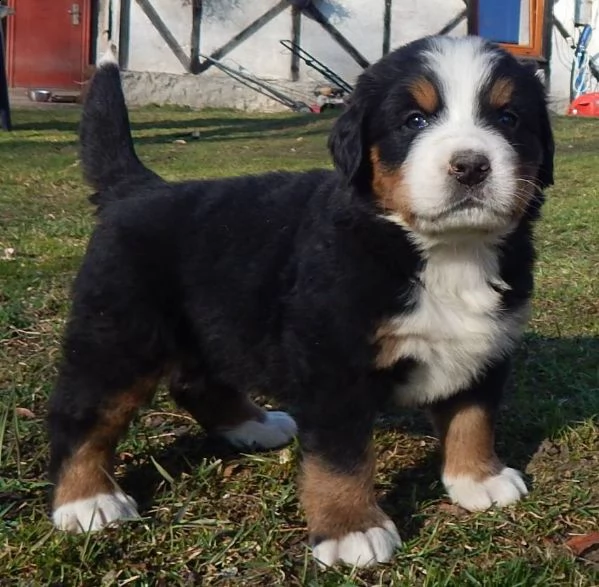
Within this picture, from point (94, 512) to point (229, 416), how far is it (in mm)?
784

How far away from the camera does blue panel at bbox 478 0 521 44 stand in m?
19.7

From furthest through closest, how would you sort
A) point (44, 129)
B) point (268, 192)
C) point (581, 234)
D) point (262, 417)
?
point (44, 129)
point (581, 234)
point (262, 417)
point (268, 192)

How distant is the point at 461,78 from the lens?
2520mm

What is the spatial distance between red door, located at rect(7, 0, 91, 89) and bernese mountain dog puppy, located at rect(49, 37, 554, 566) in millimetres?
16752

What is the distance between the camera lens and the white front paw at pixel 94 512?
2520 mm

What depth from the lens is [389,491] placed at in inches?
112

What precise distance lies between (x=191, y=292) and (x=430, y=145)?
2.82 feet

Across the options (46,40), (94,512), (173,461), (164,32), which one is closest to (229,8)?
(164,32)

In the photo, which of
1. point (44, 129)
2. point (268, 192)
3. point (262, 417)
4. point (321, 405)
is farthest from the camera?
point (44, 129)

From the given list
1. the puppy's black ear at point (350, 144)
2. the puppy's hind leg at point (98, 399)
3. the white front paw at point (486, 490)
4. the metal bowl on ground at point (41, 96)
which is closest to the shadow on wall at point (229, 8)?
the metal bowl on ground at point (41, 96)

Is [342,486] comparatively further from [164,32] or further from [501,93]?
[164,32]

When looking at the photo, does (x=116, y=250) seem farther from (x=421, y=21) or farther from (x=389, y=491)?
(x=421, y=21)

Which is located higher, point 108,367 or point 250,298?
point 250,298

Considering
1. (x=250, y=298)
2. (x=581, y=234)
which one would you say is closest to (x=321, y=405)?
(x=250, y=298)
